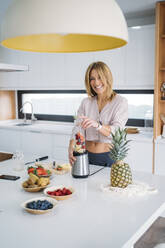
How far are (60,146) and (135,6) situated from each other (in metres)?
2.10

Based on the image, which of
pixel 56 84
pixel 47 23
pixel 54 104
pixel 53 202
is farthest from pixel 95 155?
pixel 54 104

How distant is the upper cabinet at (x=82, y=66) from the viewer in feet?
12.1

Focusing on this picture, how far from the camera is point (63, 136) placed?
164 inches

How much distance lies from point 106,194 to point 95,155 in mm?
779

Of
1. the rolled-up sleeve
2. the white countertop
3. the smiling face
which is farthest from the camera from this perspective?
the smiling face

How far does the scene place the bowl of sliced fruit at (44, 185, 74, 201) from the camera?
1590 mm

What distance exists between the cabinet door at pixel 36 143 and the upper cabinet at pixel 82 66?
756 millimetres

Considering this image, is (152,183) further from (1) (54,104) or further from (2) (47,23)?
(1) (54,104)

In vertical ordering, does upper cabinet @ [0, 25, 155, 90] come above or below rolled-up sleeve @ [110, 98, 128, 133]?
above

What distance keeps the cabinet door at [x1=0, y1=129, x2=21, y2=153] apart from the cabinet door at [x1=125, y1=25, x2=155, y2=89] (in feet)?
6.57

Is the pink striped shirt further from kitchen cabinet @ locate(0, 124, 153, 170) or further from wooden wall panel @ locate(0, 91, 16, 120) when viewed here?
wooden wall panel @ locate(0, 91, 16, 120)

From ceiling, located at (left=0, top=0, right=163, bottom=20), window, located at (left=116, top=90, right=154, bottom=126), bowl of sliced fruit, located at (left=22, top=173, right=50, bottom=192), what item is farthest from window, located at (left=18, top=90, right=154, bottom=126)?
bowl of sliced fruit, located at (left=22, top=173, right=50, bottom=192)

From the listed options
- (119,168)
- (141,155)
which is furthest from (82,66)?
(119,168)

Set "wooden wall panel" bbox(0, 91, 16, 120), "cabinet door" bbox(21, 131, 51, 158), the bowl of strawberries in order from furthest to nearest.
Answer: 1. "wooden wall panel" bbox(0, 91, 16, 120)
2. "cabinet door" bbox(21, 131, 51, 158)
3. the bowl of strawberries
